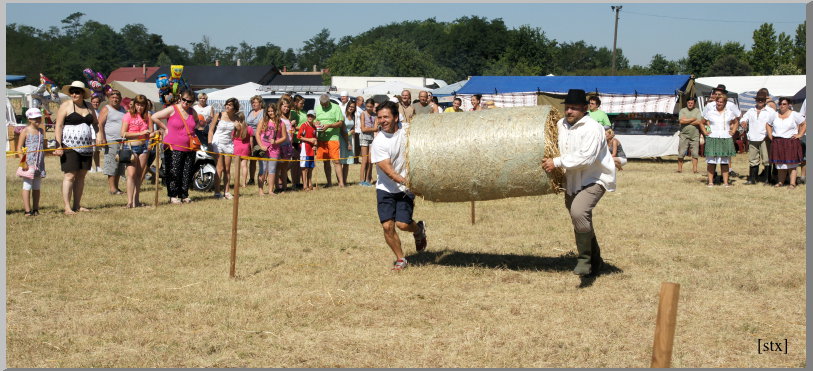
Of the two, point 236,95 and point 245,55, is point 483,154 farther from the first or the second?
point 245,55

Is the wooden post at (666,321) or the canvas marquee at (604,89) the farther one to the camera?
the canvas marquee at (604,89)

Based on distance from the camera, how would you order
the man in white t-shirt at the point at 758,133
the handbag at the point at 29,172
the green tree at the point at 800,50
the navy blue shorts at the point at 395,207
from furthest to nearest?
the green tree at the point at 800,50, the man in white t-shirt at the point at 758,133, the handbag at the point at 29,172, the navy blue shorts at the point at 395,207

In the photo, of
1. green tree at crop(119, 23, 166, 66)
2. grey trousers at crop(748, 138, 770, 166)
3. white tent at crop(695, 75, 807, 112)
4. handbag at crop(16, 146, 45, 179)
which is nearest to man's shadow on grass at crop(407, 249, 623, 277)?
handbag at crop(16, 146, 45, 179)

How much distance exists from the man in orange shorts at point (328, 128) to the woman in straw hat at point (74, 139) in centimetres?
508

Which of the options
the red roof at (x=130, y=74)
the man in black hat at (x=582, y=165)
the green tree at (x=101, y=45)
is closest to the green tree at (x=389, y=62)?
the red roof at (x=130, y=74)

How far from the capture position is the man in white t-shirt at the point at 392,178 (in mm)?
8922

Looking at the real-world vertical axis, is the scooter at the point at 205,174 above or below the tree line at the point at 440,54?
below

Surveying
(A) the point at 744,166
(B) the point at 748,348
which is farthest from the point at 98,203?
(A) the point at 744,166

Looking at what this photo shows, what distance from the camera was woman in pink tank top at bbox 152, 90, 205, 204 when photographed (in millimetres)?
14633

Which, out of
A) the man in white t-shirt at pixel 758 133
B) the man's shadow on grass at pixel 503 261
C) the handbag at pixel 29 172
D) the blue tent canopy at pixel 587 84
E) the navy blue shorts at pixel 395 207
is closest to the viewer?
the navy blue shorts at pixel 395 207

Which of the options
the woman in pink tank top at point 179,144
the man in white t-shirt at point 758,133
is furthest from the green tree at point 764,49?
the woman in pink tank top at point 179,144

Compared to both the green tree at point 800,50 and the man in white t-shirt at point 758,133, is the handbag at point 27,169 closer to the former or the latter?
the man in white t-shirt at point 758,133

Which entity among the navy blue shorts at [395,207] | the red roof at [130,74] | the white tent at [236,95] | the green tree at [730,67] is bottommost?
the navy blue shorts at [395,207]

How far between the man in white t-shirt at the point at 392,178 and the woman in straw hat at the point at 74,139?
5.61m
